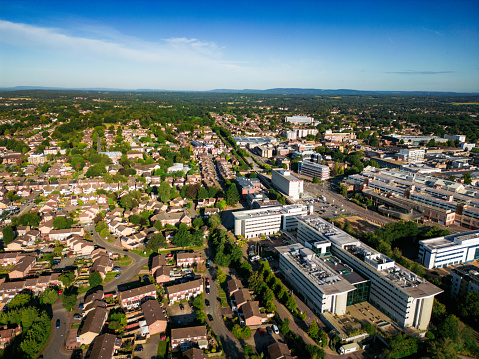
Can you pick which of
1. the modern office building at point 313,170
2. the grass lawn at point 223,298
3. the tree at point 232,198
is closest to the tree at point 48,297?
the grass lawn at point 223,298

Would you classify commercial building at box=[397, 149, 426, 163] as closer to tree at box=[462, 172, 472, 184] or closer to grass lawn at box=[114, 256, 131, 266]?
tree at box=[462, 172, 472, 184]

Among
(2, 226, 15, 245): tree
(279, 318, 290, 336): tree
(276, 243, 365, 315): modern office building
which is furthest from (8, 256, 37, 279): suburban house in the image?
(276, 243, 365, 315): modern office building

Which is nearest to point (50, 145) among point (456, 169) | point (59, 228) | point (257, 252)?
point (59, 228)

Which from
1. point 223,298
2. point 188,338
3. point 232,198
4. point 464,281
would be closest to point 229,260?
point 223,298

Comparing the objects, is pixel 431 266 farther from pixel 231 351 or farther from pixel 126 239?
pixel 126 239

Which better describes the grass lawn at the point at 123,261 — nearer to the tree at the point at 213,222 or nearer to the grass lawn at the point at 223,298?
the tree at the point at 213,222
